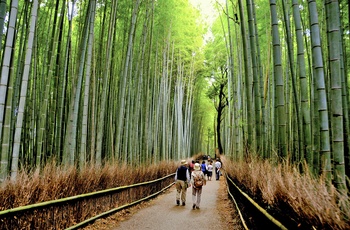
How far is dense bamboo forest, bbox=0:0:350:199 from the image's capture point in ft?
9.41

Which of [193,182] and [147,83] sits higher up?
[147,83]

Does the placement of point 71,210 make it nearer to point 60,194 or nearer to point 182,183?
point 60,194

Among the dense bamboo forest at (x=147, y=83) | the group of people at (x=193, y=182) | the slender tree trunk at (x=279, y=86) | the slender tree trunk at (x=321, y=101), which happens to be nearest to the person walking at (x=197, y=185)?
the group of people at (x=193, y=182)

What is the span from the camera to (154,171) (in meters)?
8.24

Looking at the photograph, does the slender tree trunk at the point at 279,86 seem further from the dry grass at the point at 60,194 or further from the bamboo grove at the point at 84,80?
the bamboo grove at the point at 84,80

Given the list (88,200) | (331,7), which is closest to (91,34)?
(88,200)

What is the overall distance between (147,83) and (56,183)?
475 centimetres

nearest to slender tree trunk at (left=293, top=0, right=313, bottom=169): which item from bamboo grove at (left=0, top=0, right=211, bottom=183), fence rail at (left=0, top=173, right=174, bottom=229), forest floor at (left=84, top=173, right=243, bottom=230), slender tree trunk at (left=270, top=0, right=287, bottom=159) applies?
slender tree trunk at (left=270, top=0, right=287, bottom=159)

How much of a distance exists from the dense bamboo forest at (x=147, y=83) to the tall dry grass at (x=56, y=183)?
0.42 metres

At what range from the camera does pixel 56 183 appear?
3523 mm

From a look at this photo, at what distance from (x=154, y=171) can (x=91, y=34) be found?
14.4 ft

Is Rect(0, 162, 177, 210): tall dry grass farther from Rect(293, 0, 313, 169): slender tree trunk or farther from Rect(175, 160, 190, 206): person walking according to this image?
Rect(293, 0, 313, 169): slender tree trunk

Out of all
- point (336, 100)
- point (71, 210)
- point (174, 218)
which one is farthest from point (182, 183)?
point (336, 100)

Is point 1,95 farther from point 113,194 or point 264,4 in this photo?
point 264,4
